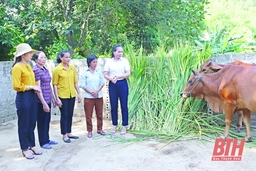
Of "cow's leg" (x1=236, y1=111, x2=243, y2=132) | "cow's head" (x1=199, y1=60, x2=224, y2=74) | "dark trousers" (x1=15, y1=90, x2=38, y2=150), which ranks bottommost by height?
"cow's leg" (x1=236, y1=111, x2=243, y2=132)

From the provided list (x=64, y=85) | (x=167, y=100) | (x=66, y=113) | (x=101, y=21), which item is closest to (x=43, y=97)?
(x=64, y=85)

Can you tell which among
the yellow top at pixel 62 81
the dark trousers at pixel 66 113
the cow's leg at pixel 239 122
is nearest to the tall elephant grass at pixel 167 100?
the cow's leg at pixel 239 122

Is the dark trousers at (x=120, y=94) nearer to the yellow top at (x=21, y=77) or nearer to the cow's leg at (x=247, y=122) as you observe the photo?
the yellow top at (x=21, y=77)

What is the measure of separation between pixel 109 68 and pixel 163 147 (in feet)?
4.37

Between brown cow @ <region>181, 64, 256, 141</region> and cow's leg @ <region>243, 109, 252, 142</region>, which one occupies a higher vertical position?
brown cow @ <region>181, 64, 256, 141</region>

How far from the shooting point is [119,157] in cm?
319

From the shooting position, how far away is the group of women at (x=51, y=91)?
9.97ft

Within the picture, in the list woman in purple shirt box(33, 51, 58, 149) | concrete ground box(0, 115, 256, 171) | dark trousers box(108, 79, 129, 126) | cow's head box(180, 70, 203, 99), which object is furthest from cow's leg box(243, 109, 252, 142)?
woman in purple shirt box(33, 51, 58, 149)

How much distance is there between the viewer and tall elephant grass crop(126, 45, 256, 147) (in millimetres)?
3992

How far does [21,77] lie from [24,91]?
0.16 m

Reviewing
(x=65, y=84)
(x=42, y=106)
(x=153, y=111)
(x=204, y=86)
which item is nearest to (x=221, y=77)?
(x=204, y=86)

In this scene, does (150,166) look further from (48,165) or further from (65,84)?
(65,84)

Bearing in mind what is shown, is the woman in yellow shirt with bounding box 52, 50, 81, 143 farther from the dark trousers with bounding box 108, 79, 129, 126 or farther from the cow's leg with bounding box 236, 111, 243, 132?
the cow's leg with bounding box 236, 111, 243, 132

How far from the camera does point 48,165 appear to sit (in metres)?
3.02
